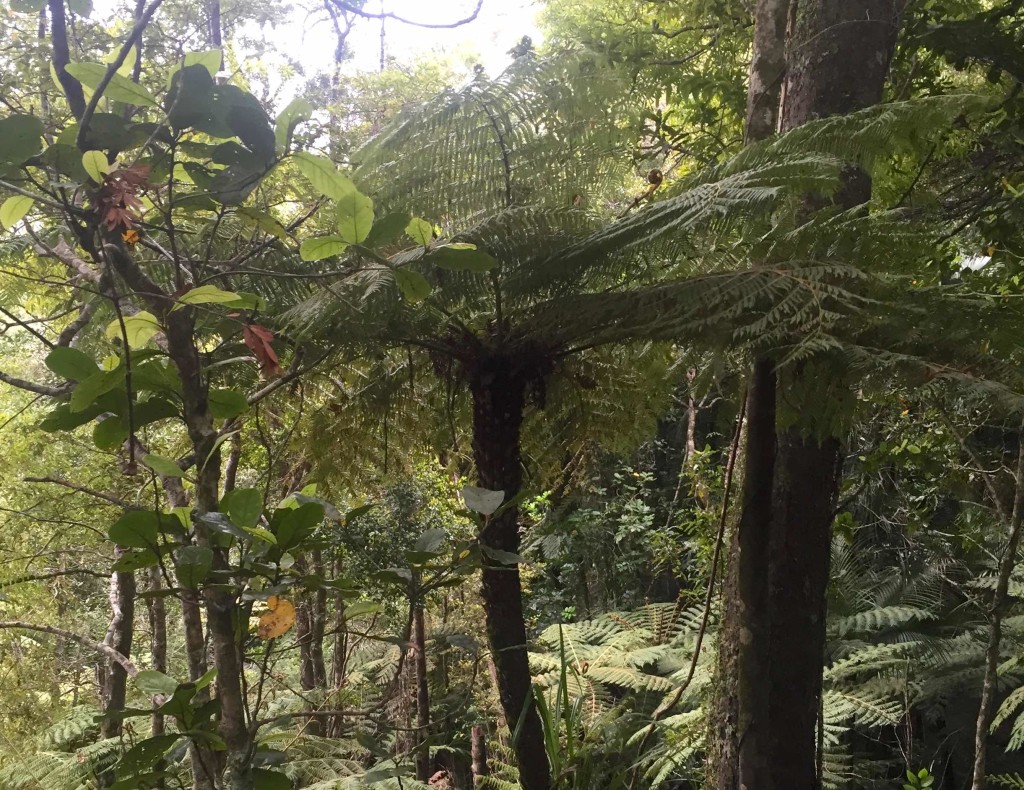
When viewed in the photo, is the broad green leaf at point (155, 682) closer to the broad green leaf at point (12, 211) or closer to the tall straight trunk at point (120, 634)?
the broad green leaf at point (12, 211)

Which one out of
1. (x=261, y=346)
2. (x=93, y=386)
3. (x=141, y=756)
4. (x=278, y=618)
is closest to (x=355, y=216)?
(x=261, y=346)

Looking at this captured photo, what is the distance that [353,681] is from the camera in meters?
3.94

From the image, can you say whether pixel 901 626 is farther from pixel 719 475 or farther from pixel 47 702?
pixel 47 702

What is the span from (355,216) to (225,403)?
0.75ft

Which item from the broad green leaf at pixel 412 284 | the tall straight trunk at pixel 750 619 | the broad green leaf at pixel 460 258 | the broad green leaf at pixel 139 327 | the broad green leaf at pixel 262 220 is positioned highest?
the broad green leaf at pixel 262 220

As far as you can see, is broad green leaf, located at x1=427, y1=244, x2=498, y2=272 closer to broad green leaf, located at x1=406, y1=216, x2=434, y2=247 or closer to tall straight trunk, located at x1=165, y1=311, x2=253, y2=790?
broad green leaf, located at x1=406, y1=216, x2=434, y2=247

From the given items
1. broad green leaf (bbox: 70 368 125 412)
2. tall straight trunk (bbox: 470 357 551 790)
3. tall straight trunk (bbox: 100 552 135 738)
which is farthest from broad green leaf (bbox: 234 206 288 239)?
tall straight trunk (bbox: 100 552 135 738)

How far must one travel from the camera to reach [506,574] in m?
1.28

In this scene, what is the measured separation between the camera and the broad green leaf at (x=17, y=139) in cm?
57

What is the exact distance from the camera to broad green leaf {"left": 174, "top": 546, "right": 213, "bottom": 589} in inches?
22.0

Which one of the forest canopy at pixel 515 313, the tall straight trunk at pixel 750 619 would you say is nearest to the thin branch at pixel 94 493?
the forest canopy at pixel 515 313

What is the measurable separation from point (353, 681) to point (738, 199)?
378cm

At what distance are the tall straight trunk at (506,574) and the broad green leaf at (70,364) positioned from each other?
2.45 ft

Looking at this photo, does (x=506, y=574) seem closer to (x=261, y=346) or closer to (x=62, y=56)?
(x=261, y=346)
